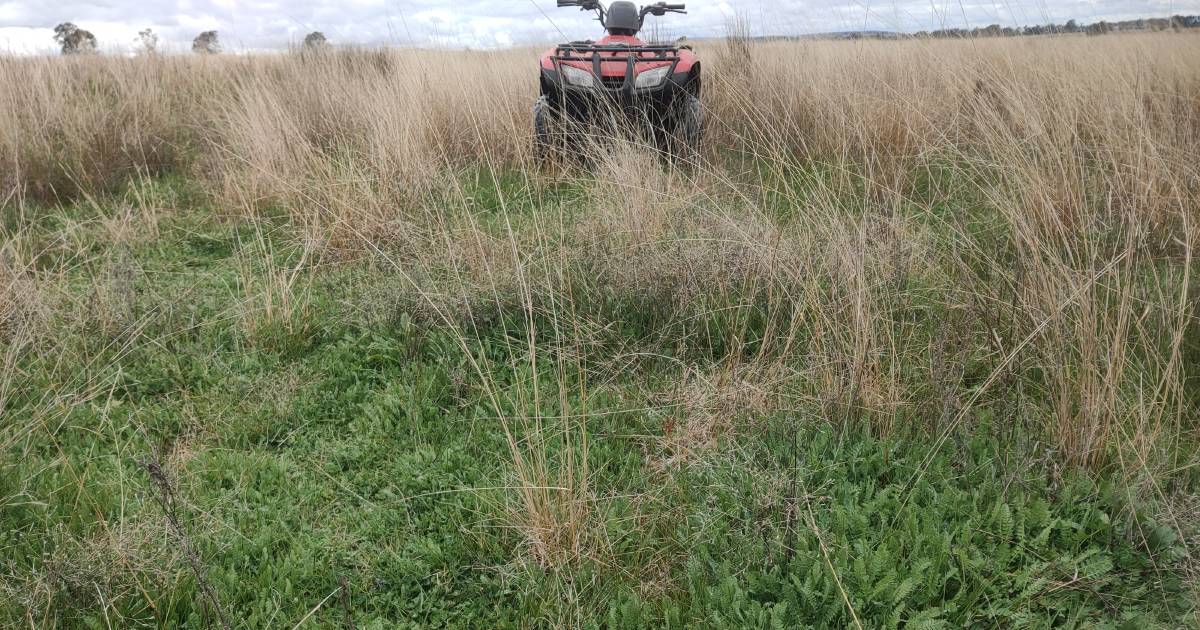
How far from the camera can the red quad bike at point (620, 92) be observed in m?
5.27

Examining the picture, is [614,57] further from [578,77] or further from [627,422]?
[627,422]

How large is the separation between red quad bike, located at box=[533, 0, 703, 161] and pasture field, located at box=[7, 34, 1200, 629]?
103 centimetres

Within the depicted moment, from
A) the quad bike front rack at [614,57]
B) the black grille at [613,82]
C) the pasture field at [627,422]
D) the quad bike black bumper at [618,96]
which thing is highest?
the quad bike front rack at [614,57]

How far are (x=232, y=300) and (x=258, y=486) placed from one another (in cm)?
150

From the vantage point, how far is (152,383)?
2994mm

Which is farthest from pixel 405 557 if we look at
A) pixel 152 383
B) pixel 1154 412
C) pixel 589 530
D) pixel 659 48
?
pixel 659 48

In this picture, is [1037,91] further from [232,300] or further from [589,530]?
[232,300]

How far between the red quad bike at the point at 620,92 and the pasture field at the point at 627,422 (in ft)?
3.38

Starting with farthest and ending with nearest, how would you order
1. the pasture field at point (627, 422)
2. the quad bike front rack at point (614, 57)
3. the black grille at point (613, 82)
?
the black grille at point (613, 82)
the quad bike front rack at point (614, 57)
the pasture field at point (627, 422)

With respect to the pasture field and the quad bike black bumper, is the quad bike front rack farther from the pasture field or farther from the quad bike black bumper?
the pasture field

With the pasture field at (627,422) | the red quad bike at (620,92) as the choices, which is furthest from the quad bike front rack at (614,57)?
the pasture field at (627,422)

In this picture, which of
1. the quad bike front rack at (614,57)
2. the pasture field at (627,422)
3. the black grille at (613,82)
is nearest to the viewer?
the pasture field at (627,422)

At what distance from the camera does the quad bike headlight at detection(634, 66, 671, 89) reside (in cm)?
530

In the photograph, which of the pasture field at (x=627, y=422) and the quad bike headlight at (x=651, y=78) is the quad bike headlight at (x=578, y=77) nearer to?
the quad bike headlight at (x=651, y=78)
